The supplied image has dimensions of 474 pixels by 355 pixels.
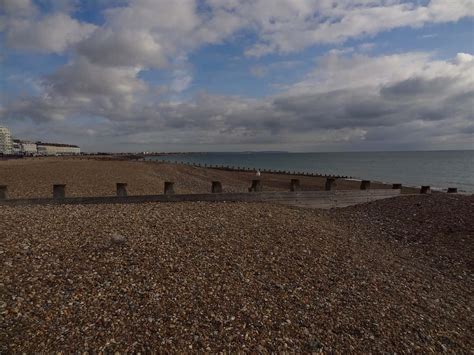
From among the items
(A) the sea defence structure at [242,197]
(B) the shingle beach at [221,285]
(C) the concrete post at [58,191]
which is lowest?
(B) the shingle beach at [221,285]

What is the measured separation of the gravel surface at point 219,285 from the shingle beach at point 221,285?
0.02 meters

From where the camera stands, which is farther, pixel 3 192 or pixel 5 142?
pixel 5 142

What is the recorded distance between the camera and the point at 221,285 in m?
5.07

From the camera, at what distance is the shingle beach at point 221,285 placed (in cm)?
396

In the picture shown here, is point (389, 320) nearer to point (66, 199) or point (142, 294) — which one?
point (142, 294)

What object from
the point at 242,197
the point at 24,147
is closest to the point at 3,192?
the point at 242,197

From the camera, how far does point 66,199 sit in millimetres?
9797

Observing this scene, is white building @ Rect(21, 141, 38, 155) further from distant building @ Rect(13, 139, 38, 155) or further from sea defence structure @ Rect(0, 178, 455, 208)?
sea defence structure @ Rect(0, 178, 455, 208)

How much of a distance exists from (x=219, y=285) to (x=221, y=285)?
0.04 m

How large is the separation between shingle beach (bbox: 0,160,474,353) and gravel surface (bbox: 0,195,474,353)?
0.02 meters

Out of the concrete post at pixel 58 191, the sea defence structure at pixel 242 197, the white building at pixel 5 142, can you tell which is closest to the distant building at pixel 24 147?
the white building at pixel 5 142

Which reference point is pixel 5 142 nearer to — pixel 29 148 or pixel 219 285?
pixel 29 148

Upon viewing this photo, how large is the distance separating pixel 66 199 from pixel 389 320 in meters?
9.84

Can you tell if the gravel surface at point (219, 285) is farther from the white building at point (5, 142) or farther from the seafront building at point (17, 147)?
the white building at point (5, 142)
